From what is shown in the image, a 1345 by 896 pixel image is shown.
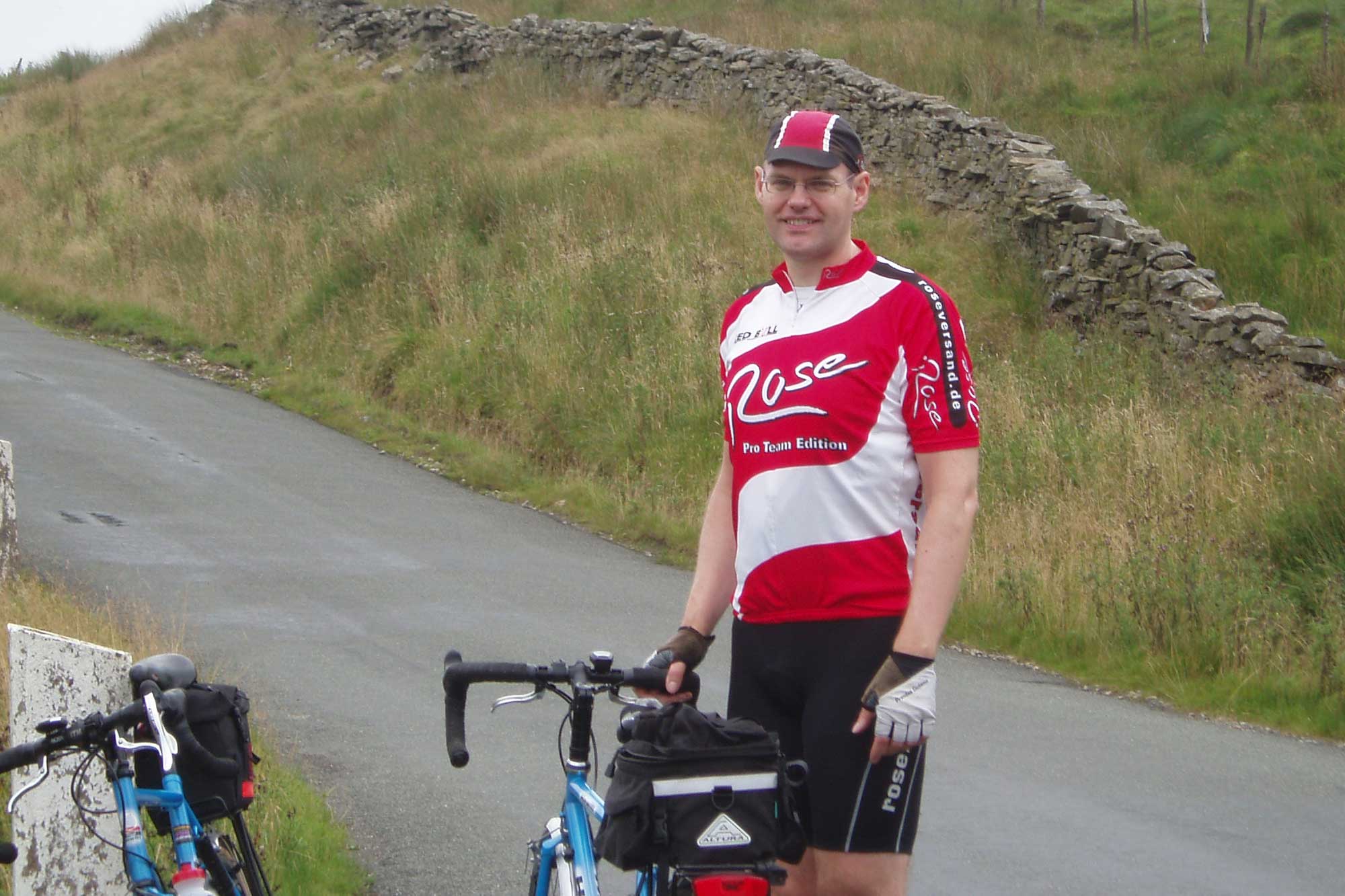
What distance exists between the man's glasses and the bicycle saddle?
66.0 inches

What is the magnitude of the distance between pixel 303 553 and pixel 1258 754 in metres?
5.89

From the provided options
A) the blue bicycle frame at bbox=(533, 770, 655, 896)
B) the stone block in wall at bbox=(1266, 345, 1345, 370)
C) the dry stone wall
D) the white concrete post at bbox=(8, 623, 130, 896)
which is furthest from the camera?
the dry stone wall

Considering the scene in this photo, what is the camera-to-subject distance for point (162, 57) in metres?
33.9

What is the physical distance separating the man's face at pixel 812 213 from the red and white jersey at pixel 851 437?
8cm

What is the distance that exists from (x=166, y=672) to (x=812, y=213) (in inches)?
68.7

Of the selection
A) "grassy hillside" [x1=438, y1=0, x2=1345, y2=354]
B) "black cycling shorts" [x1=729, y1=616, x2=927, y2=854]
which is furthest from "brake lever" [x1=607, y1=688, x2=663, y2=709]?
"grassy hillside" [x1=438, y1=0, x2=1345, y2=354]

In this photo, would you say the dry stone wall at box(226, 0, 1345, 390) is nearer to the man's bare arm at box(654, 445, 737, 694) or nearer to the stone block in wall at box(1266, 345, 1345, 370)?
the stone block in wall at box(1266, 345, 1345, 370)

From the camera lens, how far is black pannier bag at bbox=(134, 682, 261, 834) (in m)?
3.35

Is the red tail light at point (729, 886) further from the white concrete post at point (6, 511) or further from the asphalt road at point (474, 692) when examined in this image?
the white concrete post at point (6, 511)

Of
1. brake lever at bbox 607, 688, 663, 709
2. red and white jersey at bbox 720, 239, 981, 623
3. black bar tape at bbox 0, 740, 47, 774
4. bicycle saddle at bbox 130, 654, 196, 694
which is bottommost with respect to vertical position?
black bar tape at bbox 0, 740, 47, 774

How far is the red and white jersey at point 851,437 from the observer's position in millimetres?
2879

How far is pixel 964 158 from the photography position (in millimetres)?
17078

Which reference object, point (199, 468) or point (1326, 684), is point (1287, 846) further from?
point (199, 468)

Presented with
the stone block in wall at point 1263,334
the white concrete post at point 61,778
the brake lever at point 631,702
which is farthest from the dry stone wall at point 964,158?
the brake lever at point 631,702
